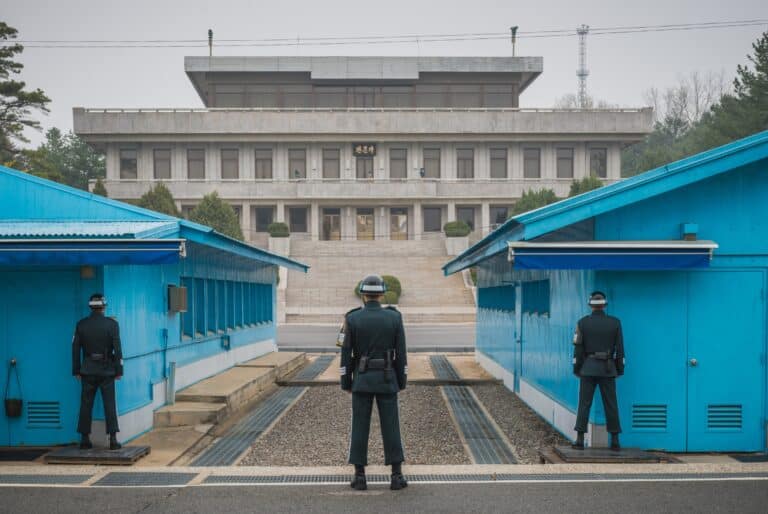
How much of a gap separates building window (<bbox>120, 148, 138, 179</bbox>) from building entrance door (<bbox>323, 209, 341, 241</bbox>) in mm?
15614

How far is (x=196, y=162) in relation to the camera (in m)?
61.1

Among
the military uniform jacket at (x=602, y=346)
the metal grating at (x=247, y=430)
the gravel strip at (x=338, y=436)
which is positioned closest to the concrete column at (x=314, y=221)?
the metal grating at (x=247, y=430)

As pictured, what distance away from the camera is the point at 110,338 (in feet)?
29.5

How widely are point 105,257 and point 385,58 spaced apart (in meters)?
56.8

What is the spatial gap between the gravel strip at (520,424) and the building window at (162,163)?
5007cm

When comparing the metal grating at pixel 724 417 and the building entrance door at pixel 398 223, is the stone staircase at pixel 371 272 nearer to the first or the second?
the building entrance door at pixel 398 223

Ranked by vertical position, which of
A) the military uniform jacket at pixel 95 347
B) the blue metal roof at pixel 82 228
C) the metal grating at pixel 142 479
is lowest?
the metal grating at pixel 142 479

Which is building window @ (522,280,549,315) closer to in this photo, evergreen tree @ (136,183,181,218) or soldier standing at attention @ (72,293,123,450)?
soldier standing at attention @ (72,293,123,450)

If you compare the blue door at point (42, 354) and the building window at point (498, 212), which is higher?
the building window at point (498, 212)

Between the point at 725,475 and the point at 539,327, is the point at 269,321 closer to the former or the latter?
the point at 539,327

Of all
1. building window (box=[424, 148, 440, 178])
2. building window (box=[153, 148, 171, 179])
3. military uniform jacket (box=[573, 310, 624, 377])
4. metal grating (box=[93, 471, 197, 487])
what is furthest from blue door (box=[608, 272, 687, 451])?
building window (box=[153, 148, 171, 179])

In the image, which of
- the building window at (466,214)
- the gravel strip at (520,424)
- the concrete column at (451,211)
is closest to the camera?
the gravel strip at (520,424)

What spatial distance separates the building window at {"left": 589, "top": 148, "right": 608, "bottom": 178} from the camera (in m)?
61.8

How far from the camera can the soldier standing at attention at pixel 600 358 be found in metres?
8.80
